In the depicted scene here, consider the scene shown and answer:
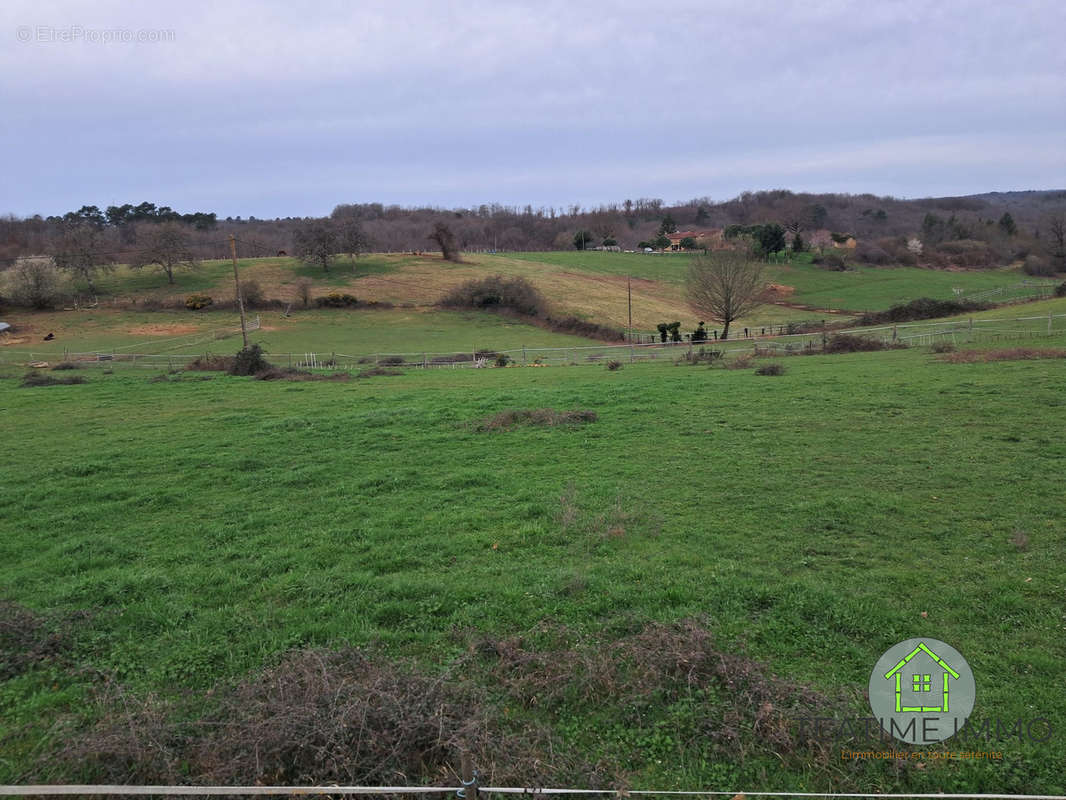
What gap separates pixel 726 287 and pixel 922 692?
47.4m

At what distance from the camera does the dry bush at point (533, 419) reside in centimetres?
1595

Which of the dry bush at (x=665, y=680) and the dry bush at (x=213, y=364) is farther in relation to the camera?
the dry bush at (x=213, y=364)

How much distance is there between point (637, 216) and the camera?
192375 millimetres

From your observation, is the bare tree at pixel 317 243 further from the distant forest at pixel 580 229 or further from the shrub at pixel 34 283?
the shrub at pixel 34 283

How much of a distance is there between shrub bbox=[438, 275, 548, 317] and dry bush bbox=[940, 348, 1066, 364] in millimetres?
44045

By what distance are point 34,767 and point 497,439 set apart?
1085 cm

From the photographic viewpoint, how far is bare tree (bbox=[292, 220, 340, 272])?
263ft

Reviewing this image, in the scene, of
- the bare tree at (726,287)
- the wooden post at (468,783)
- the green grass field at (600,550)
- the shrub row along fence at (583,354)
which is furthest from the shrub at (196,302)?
the wooden post at (468,783)

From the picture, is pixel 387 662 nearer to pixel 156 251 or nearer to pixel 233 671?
pixel 233 671

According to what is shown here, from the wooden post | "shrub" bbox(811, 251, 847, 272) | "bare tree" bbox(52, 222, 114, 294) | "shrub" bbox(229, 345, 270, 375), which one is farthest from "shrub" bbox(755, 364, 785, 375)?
"shrub" bbox(811, 251, 847, 272)

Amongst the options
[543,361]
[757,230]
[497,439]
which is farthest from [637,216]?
[497,439]

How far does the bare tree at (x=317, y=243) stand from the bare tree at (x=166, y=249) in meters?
12.8

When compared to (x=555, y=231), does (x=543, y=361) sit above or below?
below

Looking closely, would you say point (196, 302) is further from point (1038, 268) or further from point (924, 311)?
point (1038, 268)
